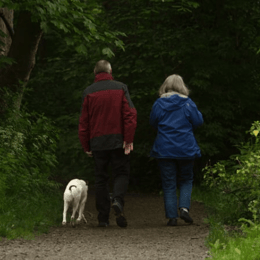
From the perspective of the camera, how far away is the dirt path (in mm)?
4383

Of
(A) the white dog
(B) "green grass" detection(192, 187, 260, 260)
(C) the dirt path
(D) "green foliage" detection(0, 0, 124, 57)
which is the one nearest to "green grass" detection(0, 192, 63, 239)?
(C) the dirt path

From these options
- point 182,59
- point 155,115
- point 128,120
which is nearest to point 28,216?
point 128,120

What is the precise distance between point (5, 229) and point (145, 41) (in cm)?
708

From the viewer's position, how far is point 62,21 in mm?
8094


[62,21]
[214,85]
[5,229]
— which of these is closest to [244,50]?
[214,85]

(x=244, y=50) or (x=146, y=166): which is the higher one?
(x=244, y=50)

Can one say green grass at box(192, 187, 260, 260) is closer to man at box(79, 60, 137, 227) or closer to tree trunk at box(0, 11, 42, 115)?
man at box(79, 60, 137, 227)

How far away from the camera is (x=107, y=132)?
6.14 metres

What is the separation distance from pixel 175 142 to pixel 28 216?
2.03m

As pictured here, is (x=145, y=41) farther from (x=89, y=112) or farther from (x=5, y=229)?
(x=5, y=229)

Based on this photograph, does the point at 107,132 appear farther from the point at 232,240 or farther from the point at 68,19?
the point at 68,19

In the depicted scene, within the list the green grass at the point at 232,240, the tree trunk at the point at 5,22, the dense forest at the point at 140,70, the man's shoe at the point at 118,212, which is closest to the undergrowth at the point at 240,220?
the green grass at the point at 232,240

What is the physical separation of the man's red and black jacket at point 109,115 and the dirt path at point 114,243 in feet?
3.49

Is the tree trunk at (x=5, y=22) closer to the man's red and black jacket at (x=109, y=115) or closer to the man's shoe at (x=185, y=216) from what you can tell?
the man's red and black jacket at (x=109, y=115)
